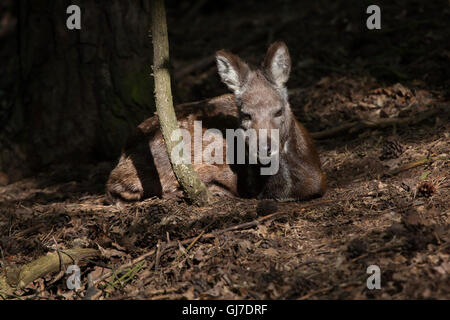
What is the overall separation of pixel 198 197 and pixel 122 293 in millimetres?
1507

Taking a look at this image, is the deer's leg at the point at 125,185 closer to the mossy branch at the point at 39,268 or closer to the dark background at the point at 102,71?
the dark background at the point at 102,71

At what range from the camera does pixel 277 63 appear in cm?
585

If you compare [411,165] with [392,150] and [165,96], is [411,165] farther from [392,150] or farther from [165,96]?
→ [165,96]

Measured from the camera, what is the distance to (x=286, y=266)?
421cm

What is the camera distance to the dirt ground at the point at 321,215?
13.2 feet

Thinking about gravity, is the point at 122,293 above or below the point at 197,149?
below

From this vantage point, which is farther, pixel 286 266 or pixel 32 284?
pixel 32 284

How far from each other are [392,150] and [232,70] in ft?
7.24

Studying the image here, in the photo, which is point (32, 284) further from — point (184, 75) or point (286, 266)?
point (184, 75)

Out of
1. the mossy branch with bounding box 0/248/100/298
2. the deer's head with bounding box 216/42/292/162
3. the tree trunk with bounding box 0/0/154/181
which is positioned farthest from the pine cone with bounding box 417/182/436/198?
the tree trunk with bounding box 0/0/154/181

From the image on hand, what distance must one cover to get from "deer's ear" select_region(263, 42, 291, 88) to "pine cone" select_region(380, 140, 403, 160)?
1537 millimetres

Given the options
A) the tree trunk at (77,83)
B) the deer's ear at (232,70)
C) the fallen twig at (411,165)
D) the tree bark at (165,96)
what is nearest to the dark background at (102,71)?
the tree trunk at (77,83)

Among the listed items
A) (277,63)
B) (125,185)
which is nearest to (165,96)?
(277,63)
